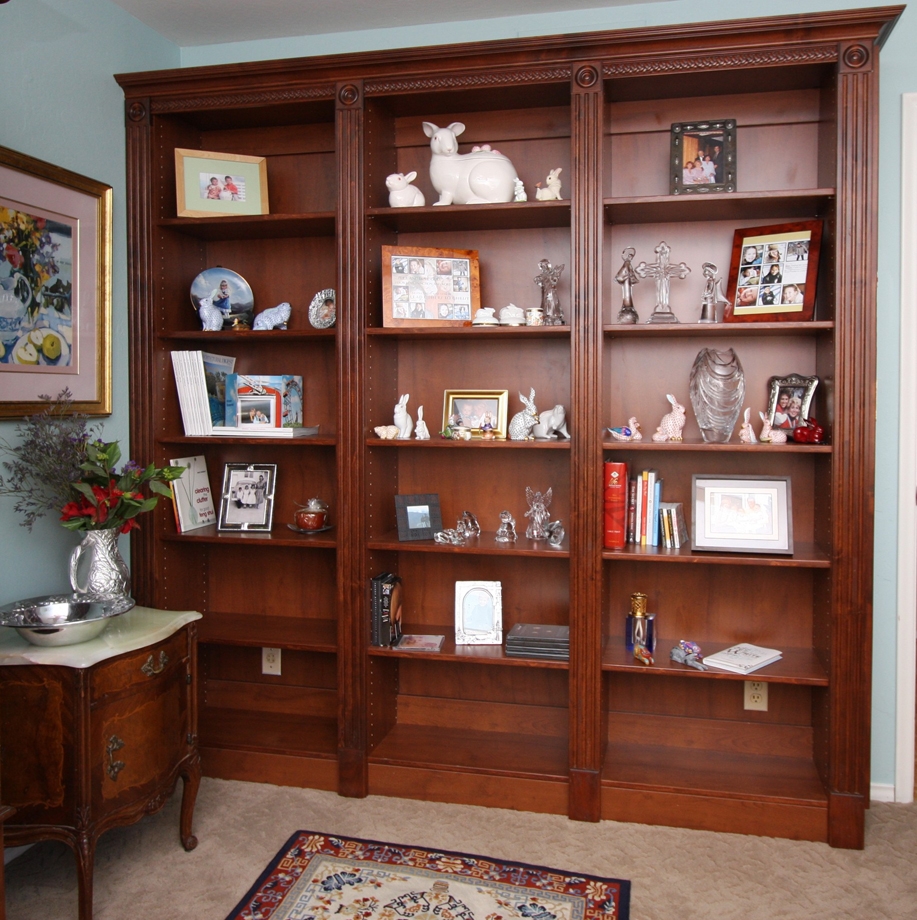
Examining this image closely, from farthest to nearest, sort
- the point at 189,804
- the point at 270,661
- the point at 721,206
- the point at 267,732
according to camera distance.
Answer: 1. the point at 270,661
2. the point at 267,732
3. the point at 721,206
4. the point at 189,804

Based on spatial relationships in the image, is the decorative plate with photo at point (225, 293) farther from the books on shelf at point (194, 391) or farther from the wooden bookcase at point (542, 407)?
the books on shelf at point (194, 391)

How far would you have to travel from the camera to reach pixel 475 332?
8.31ft

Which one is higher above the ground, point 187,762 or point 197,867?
point 187,762

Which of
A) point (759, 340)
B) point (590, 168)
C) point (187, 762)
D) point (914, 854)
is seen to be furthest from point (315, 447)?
point (914, 854)

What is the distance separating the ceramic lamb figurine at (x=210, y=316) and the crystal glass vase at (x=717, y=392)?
1675mm

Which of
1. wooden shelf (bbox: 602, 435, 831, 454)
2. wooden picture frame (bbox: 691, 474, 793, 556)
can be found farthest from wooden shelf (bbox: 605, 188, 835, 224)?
wooden picture frame (bbox: 691, 474, 793, 556)

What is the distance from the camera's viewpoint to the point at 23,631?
1.94 metres

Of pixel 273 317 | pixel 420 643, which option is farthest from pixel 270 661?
pixel 273 317

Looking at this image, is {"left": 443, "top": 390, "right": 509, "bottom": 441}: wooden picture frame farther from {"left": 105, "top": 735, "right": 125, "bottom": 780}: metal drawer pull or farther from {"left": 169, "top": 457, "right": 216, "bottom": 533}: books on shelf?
{"left": 105, "top": 735, "right": 125, "bottom": 780}: metal drawer pull

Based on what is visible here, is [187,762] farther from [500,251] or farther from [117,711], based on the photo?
[500,251]

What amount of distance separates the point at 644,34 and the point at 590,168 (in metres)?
0.41

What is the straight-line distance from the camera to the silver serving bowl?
1943mm

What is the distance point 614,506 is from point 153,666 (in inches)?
57.2

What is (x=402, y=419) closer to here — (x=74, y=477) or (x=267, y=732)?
(x=74, y=477)
